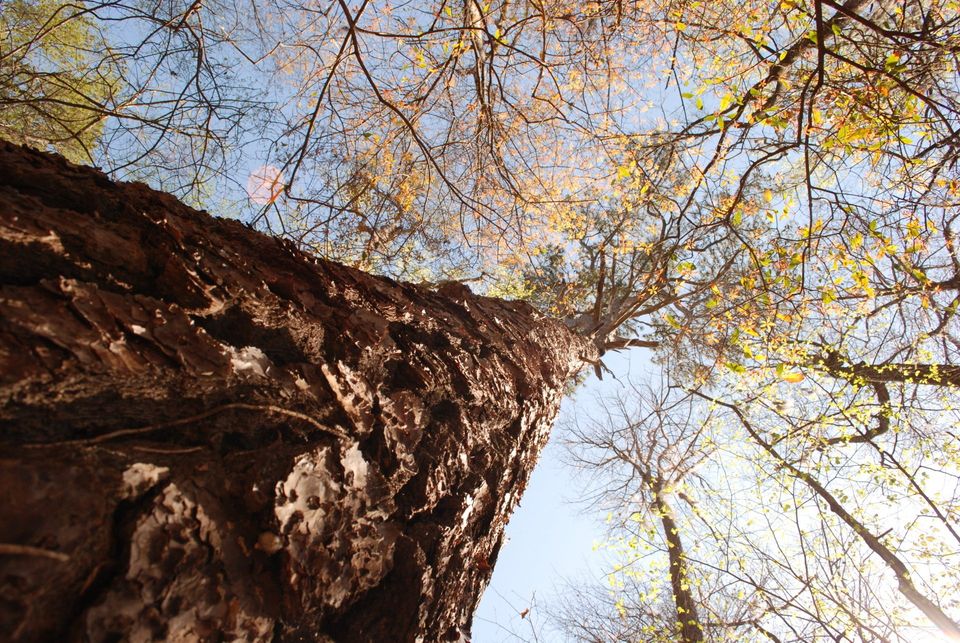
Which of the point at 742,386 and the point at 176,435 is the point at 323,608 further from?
the point at 742,386

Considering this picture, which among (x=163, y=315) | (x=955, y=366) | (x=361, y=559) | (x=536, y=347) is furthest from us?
(x=955, y=366)

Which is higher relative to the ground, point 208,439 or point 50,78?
point 50,78

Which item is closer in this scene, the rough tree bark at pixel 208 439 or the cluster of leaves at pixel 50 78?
the rough tree bark at pixel 208 439

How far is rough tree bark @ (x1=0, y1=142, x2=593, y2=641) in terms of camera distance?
67 centimetres

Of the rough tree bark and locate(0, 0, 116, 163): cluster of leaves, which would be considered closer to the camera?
the rough tree bark

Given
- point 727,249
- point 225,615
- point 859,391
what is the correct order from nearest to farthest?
point 225,615, point 859,391, point 727,249

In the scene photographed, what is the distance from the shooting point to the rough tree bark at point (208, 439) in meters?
0.67

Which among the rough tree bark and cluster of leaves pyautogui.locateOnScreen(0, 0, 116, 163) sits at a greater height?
cluster of leaves pyautogui.locateOnScreen(0, 0, 116, 163)

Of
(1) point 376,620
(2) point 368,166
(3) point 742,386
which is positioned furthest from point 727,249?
(1) point 376,620

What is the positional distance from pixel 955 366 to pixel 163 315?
22.5 feet

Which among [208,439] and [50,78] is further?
[50,78]

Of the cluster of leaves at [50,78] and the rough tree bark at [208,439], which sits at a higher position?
the cluster of leaves at [50,78]

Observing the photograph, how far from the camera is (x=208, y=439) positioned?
0.96 meters

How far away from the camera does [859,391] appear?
19.9ft
